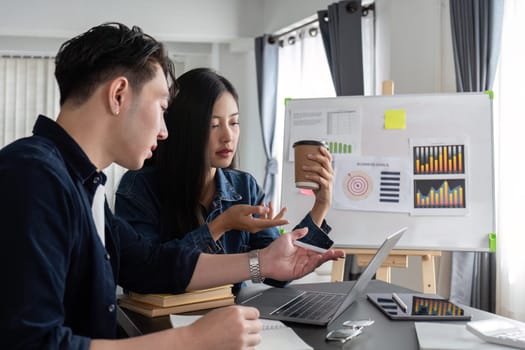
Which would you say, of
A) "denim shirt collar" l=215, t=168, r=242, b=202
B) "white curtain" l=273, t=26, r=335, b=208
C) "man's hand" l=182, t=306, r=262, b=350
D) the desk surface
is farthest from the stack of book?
"white curtain" l=273, t=26, r=335, b=208

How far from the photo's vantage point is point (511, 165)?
2904 mm

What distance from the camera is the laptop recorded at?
1.22 m

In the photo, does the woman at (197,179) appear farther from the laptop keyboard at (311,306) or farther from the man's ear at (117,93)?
the man's ear at (117,93)

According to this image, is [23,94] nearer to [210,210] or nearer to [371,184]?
[371,184]

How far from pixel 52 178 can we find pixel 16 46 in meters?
5.47

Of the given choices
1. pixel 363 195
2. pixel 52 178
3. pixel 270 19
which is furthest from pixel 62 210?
pixel 270 19

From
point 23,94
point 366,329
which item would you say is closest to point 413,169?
point 366,329

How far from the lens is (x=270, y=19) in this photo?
505 cm

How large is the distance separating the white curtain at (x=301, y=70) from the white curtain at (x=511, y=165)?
4.86 ft

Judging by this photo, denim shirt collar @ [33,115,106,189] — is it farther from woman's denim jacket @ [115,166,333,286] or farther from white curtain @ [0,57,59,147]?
white curtain @ [0,57,59,147]

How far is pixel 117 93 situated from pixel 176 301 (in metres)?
0.53

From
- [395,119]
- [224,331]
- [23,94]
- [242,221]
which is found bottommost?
[224,331]

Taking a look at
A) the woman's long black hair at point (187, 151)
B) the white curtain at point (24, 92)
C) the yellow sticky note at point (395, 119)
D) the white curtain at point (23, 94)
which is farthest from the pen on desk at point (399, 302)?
the white curtain at point (24, 92)

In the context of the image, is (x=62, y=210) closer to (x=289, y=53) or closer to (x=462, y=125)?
(x=462, y=125)
